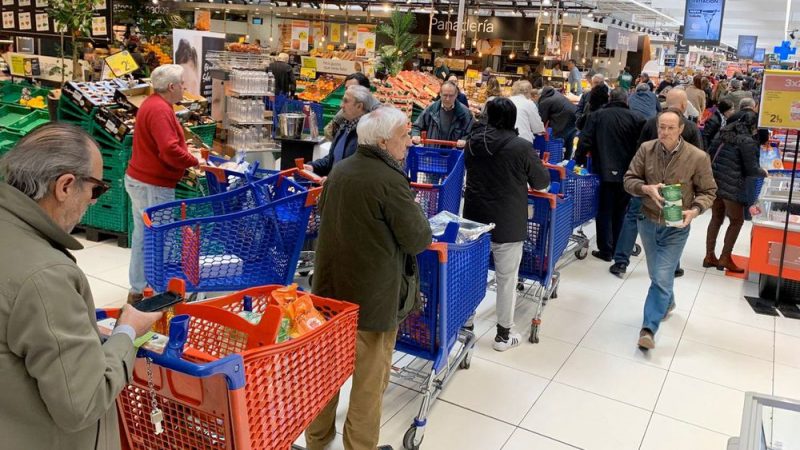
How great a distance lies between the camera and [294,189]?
12.8 ft

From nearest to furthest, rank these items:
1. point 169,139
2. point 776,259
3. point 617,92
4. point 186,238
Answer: point 186,238, point 169,139, point 776,259, point 617,92

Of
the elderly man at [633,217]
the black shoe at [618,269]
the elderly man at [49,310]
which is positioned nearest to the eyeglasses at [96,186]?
the elderly man at [49,310]

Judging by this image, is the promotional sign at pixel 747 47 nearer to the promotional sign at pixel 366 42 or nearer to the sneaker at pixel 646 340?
the promotional sign at pixel 366 42

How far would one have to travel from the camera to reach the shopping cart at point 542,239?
4387 mm

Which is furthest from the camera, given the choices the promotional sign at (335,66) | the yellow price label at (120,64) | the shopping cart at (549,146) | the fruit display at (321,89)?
the promotional sign at (335,66)

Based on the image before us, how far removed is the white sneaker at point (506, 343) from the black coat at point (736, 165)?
3112 mm

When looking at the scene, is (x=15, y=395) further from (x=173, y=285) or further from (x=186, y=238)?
(x=186, y=238)

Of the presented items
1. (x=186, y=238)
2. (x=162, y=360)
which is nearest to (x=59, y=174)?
(x=162, y=360)

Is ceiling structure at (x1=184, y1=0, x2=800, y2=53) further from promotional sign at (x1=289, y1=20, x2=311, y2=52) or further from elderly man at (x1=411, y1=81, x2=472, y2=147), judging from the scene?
elderly man at (x1=411, y1=81, x2=472, y2=147)

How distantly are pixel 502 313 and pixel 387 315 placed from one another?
72.0 inches

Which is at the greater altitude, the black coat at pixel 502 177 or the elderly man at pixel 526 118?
the elderly man at pixel 526 118

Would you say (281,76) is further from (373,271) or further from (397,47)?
(373,271)

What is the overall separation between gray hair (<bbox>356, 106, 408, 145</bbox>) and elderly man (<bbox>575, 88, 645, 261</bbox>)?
412 centimetres

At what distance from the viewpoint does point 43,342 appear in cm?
130
